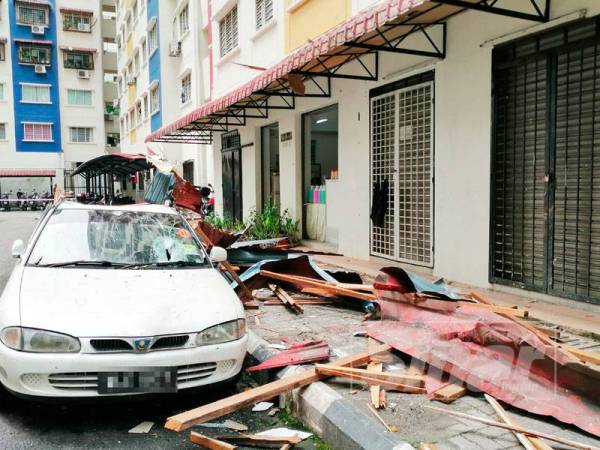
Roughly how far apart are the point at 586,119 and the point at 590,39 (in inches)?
31.5

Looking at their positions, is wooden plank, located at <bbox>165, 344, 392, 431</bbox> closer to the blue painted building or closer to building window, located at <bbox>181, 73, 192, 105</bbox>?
building window, located at <bbox>181, 73, 192, 105</bbox>

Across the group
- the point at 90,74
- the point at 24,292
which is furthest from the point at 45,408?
the point at 90,74

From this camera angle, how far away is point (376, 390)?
362 cm

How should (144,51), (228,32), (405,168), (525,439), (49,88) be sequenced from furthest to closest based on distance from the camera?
(49,88) < (144,51) < (228,32) < (405,168) < (525,439)

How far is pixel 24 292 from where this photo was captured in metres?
3.80

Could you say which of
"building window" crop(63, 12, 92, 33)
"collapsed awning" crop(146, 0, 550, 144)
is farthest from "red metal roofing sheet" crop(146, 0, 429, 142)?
"building window" crop(63, 12, 92, 33)

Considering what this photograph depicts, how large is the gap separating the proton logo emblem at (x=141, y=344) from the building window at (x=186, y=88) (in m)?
20.7

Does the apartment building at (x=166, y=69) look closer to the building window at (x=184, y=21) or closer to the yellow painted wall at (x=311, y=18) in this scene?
the building window at (x=184, y=21)

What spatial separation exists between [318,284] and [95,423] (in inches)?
129

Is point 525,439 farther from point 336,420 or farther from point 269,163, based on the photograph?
point 269,163

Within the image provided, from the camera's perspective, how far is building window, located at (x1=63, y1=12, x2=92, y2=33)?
41.8m

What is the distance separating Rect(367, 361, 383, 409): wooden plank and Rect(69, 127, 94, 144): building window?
43234 mm

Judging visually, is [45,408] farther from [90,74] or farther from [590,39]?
[90,74]

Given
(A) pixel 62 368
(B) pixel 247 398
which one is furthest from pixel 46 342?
(B) pixel 247 398
